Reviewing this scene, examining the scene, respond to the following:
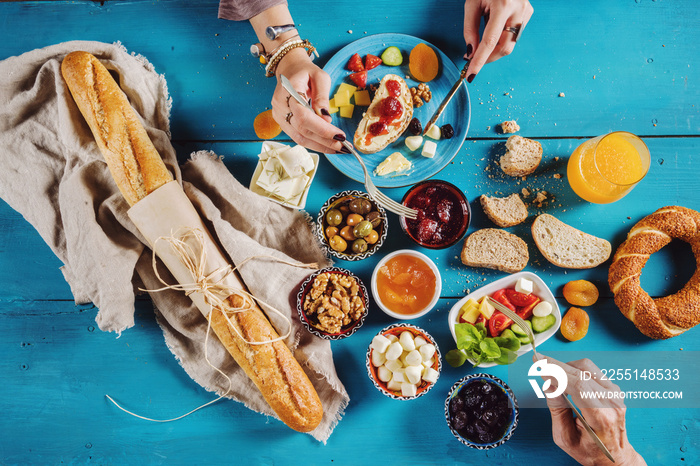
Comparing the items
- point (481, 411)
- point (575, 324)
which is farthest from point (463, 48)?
point (481, 411)

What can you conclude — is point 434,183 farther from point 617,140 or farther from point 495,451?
point 495,451

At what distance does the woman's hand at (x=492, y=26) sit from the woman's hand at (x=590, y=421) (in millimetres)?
1275

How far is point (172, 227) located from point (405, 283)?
3.08 ft

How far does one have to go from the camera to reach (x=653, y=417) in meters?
1.85

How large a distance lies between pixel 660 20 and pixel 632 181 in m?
0.86

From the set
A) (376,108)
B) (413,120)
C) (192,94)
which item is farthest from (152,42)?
(413,120)

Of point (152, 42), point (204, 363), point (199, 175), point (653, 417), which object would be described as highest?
point (152, 42)

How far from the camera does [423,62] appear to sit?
183cm

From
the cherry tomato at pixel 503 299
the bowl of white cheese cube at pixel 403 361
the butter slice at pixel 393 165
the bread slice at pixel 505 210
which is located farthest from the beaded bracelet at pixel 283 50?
the cherry tomato at pixel 503 299

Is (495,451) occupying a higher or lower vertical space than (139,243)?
lower

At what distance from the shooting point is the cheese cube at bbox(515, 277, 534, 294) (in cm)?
173

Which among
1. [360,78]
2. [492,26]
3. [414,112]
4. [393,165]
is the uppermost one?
[492,26]

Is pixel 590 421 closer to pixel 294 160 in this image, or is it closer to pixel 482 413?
pixel 482 413

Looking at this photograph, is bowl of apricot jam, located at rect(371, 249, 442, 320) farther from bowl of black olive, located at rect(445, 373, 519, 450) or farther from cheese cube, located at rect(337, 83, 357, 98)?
cheese cube, located at rect(337, 83, 357, 98)
